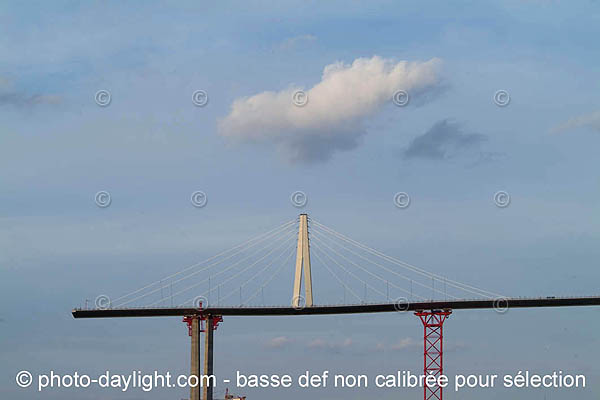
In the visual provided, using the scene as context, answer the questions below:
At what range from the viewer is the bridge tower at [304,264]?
156 metres

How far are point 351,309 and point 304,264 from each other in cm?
1108

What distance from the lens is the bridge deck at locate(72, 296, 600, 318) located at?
16125 cm

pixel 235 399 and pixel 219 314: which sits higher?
pixel 219 314

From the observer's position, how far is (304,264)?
158m

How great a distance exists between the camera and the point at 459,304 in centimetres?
16200

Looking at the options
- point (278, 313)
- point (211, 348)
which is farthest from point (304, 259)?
point (211, 348)

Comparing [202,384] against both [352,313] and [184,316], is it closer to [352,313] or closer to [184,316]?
[184,316]

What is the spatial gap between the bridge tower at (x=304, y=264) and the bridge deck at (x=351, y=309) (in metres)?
2.84

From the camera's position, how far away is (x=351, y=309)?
536ft

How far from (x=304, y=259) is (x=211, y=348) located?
21.3 metres

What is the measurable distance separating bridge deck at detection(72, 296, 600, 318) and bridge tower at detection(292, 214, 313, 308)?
9.33ft

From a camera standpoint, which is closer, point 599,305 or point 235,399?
point 599,305

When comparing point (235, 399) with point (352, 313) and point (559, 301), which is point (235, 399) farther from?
point (559, 301)

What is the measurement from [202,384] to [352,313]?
24918mm
